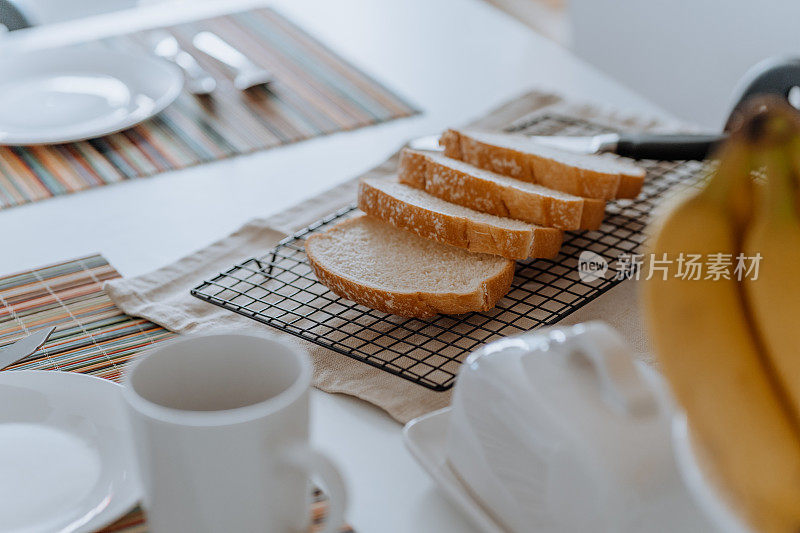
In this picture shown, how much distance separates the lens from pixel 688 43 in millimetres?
2588

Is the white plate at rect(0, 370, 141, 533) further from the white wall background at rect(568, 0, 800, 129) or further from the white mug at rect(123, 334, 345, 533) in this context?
the white wall background at rect(568, 0, 800, 129)

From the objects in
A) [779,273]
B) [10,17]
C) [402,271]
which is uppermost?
[779,273]

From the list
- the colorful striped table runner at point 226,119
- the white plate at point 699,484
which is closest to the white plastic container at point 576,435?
the white plate at point 699,484

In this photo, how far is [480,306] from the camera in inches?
35.6

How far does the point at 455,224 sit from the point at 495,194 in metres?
0.10

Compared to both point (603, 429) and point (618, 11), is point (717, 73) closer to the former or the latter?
point (618, 11)

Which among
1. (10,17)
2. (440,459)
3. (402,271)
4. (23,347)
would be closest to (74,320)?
(23,347)

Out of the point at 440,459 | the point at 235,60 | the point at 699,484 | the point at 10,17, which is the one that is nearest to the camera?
the point at 699,484

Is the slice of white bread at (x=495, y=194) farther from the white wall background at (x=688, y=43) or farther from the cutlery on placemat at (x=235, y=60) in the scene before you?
the white wall background at (x=688, y=43)

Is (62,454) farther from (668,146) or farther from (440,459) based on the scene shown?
(668,146)

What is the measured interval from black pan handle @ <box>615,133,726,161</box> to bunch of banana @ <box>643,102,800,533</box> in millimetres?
697

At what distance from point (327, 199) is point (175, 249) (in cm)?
22

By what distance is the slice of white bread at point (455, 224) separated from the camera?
96cm

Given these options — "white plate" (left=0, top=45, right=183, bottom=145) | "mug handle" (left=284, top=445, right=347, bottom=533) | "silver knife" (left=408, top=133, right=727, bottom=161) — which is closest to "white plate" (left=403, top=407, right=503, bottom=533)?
"mug handle" (left=284, top=445, right=347, bottom=533)
